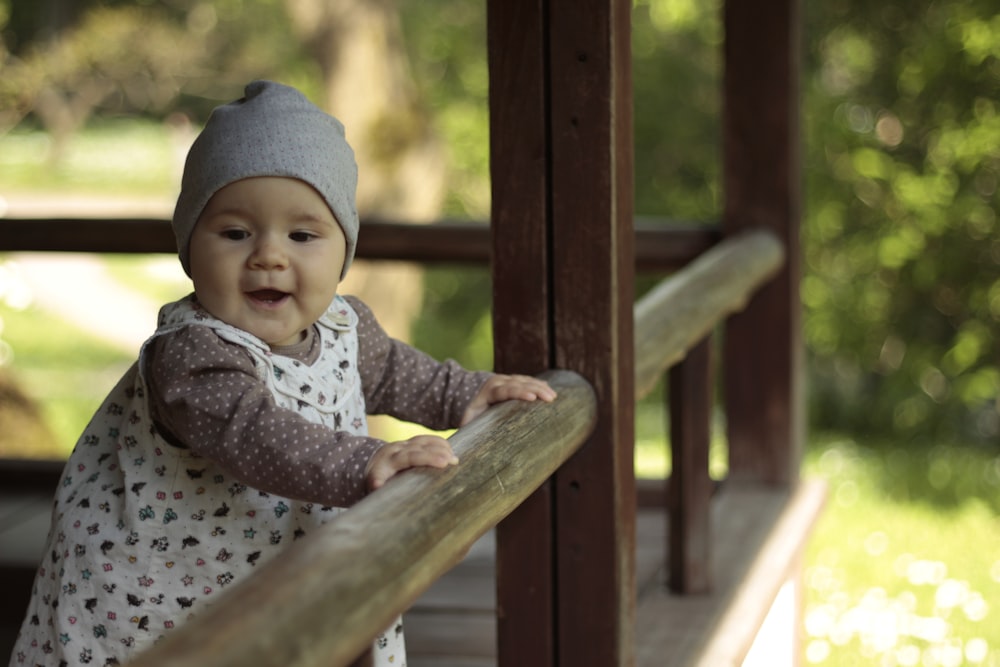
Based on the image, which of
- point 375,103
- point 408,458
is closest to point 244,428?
point 408,458

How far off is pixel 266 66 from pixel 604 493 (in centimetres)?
1022

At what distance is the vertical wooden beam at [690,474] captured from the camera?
2.99 m

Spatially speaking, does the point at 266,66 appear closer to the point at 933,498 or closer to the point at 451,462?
the point at 933,498

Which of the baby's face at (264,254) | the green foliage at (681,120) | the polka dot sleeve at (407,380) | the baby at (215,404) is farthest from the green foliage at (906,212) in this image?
the baby's face at (264,254)

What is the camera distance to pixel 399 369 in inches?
76.7

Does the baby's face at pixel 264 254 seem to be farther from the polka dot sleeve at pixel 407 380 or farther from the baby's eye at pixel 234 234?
the polka dot sleeve at pixel 407 380

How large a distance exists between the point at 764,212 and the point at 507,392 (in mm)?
2067

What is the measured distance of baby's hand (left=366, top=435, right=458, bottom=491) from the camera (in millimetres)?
1430

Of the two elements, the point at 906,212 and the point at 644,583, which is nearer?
the point at 644,583

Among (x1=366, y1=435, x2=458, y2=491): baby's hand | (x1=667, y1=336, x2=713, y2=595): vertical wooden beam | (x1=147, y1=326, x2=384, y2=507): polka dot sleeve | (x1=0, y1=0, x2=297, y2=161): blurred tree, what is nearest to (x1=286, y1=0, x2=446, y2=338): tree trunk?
(x1=0, y1=0, x2=297, y2=161): blurred tree

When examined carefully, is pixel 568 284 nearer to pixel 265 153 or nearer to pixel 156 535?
pixel 265 153

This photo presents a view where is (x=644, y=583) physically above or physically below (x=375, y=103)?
below

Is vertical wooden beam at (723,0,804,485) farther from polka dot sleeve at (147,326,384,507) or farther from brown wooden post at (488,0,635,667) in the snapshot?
polka dot sleeve at (147,326,384,507)

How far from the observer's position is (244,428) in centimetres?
152
